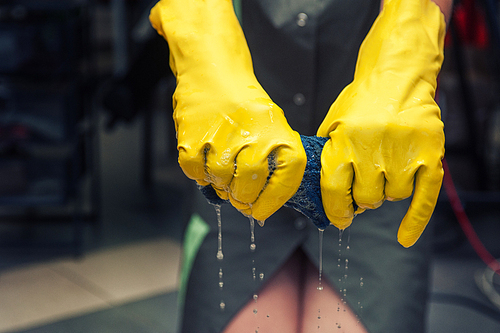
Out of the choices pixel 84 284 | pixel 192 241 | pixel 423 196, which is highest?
pixel 423 196

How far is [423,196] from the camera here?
54 cm

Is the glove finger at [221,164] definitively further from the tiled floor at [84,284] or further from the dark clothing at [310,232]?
the tiled floor at [84,284]

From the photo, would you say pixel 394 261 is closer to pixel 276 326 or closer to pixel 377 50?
Result: pixel 276 326

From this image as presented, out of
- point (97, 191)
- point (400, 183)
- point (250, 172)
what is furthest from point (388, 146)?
point (97, 191)

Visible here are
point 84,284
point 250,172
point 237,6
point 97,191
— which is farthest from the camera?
point 97,191

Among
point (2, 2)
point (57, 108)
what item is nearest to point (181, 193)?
point (57, 108)

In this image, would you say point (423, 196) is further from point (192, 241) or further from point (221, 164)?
point (192, 241)

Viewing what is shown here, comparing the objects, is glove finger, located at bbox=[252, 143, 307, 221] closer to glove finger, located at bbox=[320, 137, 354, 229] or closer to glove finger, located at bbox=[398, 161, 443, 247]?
glove finger, located at bbox=[320, 137, 354, 229]

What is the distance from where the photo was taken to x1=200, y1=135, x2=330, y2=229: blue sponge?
0.54m

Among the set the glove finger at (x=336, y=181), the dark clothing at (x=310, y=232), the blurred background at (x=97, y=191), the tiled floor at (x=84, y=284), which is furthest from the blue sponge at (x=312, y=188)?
the tiled floor at (x=84, y=284)

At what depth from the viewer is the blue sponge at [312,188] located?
540 mm

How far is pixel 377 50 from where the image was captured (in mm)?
628

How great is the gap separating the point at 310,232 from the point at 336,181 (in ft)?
1.03

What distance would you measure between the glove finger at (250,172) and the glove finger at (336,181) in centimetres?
7
